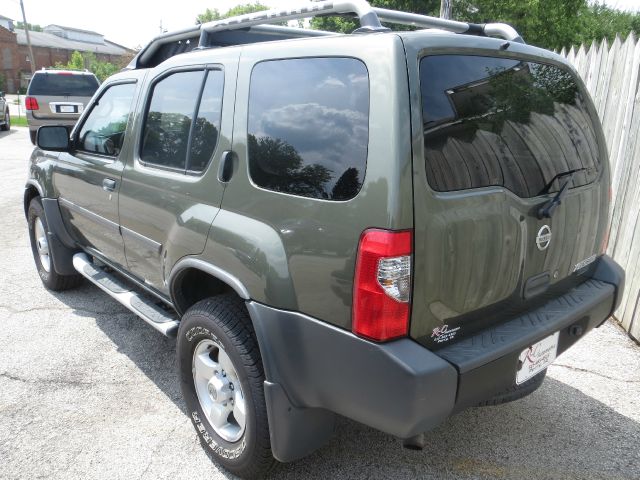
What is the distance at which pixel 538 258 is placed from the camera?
2.25 m

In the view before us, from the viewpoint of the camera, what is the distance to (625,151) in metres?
4.30

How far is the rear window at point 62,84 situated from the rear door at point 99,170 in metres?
11.2

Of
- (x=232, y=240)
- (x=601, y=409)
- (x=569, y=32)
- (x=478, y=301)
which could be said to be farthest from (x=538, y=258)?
(x=569, y=32)

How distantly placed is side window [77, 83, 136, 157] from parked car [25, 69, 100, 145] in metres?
11.1

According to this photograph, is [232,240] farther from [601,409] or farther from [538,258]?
[601,409]

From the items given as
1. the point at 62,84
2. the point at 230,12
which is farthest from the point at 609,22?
the point at 230,12

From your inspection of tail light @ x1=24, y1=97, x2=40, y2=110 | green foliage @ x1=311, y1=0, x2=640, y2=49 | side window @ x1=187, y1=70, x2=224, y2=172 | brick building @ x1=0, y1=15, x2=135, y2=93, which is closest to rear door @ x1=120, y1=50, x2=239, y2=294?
side window @ x1=187, y1=70, x2=224, y2=172

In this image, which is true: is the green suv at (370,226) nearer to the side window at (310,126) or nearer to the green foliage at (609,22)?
the side window at (310,126)

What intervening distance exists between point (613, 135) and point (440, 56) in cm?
336

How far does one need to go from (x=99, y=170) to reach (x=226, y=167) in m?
1.59

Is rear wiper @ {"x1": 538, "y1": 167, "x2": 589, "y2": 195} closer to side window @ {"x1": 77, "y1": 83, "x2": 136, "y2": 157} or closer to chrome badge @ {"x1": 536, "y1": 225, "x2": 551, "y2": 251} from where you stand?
chrome badge @ {"x1": 536, "y1": 225, "x2": 551, "y2": 251}

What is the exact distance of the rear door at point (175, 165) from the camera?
2.49 metres

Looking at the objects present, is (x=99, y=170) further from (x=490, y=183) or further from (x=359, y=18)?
(x=490, y=183)

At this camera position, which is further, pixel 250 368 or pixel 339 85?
pixel 250 368
